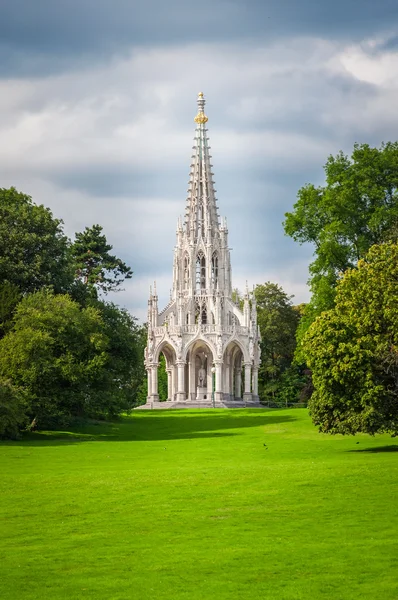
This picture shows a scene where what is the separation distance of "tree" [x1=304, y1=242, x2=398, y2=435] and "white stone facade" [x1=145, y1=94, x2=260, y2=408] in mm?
57229

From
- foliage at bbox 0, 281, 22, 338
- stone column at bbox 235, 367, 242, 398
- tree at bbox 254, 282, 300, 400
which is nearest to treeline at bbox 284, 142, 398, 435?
foliage at bbox 0, 281, 22, 338

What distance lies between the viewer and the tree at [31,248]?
2248 inches

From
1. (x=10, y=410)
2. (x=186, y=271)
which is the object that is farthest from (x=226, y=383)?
(x=10, y=410)

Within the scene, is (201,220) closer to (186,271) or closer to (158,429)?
(186,271)

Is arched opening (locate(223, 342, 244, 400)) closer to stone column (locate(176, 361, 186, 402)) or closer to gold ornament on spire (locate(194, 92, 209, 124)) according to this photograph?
stone column (locate(176, 361, 186, 402))

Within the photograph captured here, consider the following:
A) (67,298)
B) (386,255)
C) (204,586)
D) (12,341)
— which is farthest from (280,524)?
(67,298)

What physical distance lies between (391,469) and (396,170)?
3244cm

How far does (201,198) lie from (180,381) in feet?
64.0

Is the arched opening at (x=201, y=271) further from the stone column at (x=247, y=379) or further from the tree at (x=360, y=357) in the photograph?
the tree at (x=360, y=357)

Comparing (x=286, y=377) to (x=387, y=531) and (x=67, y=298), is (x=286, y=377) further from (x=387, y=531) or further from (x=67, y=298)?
(x=387, y=531)

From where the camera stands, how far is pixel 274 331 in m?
109

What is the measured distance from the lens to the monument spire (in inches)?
3999

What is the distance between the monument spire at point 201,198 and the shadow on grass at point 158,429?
32.1 meters

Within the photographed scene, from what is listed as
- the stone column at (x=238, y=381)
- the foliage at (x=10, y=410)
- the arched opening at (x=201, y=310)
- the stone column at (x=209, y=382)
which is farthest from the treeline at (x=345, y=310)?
the foliage at (x=10, y=410)
